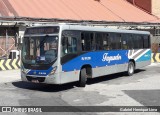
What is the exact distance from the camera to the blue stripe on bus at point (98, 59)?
14.1 m

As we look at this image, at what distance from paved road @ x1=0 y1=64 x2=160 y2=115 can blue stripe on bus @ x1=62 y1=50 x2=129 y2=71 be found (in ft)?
3.10

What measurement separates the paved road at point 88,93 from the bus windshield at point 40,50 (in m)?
1.28

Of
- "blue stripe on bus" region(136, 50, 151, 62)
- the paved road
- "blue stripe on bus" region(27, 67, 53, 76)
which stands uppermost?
"blue stripe on bus" region(136, 50, 151, 62)

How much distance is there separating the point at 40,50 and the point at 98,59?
3.29 meters

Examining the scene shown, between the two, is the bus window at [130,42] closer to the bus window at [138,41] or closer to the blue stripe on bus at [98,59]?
the bus window at [138,41]

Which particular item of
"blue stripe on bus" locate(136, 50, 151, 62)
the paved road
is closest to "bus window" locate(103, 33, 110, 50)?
the paved road

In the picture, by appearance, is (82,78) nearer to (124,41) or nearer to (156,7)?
(124,41)

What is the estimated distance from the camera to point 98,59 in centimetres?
1594

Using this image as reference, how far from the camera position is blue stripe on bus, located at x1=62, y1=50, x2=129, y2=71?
14068mm

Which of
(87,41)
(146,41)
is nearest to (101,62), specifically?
(87,41)

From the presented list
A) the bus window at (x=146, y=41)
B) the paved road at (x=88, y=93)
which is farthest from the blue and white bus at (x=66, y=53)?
the bus window at (x=146, y=41)

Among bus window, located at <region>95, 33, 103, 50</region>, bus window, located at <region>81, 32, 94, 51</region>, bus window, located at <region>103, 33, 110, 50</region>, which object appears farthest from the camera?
bus window, located at <region>103, 33, 110, 50</region>

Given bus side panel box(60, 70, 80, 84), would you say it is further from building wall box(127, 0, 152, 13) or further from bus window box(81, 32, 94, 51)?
building wall box(127, 0, 152, 13)

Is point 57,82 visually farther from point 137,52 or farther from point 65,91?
point 137,52
